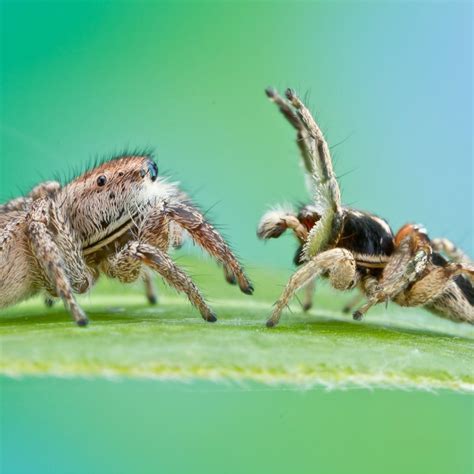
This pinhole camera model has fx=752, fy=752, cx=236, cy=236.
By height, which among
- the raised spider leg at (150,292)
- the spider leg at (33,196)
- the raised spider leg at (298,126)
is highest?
the raised spider leg at (298,126)

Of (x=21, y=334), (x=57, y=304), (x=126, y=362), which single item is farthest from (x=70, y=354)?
(x=57, y=304)

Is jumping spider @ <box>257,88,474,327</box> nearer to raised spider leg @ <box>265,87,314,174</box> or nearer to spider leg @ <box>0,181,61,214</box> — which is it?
raised spider leg @ <box>265,87,314,174</box>

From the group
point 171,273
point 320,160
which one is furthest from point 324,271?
point 171,273

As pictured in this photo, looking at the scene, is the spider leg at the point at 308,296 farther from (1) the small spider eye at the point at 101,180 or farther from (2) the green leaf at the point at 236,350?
(1) the small spider eye at the point at 101,180

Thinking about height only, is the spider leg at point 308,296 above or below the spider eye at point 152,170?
below

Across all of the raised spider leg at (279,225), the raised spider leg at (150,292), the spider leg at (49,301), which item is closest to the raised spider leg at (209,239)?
the raised spider leg at (279,225)
